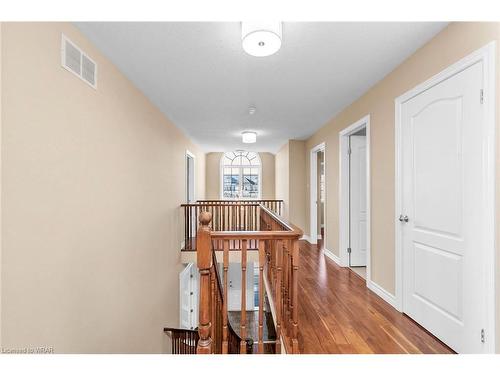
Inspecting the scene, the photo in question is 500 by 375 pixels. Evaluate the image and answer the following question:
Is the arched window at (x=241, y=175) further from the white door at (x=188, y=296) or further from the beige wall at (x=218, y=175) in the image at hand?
the white door at (x=188, y=296)

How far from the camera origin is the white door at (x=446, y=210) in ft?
5.04

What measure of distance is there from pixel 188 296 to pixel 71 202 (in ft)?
14.9

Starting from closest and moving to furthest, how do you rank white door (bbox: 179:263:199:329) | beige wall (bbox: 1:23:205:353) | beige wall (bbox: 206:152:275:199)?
beige wall (bbox: 1:23:205:353) < white door (bbox: 179:263:199:329) < beige wall (bbox: 206:152:275:199)

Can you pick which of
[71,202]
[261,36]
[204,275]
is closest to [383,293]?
[204,275]

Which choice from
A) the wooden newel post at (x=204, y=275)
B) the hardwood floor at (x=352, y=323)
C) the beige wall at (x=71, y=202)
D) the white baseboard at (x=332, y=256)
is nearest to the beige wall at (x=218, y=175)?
the white baseboard at (x=332, y=256)

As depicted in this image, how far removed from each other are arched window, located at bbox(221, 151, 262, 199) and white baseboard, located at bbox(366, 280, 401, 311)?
5462 millimetres

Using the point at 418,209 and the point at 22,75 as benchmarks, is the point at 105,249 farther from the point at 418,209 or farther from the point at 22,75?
the point at 418,209

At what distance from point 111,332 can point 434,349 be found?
2.75m

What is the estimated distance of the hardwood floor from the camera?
5.81 feet

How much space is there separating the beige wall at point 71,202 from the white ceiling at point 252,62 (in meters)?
0.33

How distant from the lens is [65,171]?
5.49ft

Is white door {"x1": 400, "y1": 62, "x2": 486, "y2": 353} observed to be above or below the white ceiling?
below

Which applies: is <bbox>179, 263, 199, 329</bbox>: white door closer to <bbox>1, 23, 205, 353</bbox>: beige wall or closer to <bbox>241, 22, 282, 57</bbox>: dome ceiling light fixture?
<bbox>1, 23, 205, 353</bbox>: beige wall

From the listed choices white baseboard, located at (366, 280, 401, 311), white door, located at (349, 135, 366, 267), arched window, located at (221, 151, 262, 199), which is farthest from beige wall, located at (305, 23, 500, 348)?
arched window, located at (221, 151, 262, 199)
